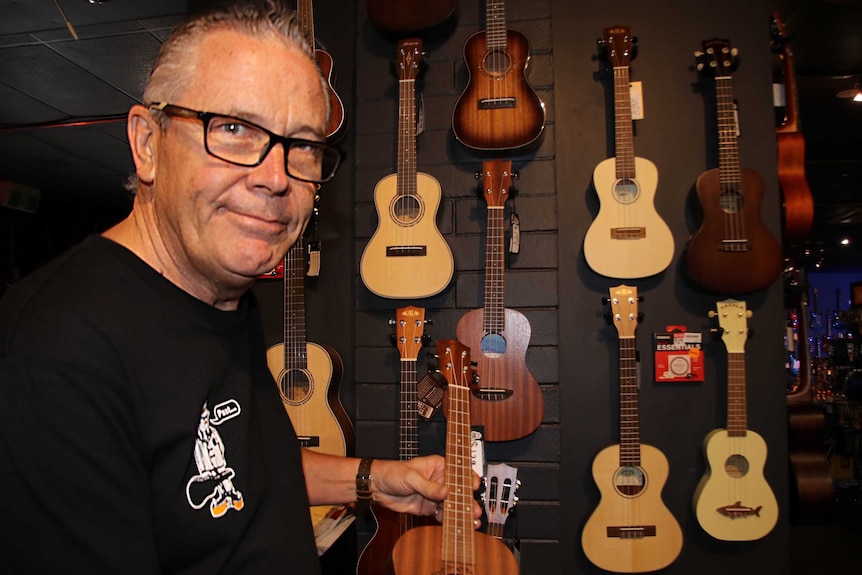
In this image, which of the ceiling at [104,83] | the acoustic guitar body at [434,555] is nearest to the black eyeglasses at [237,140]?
the acoustic guitar body at [434,555]

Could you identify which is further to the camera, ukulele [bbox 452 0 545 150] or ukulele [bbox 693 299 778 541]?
ukulele [bbox 452 0 545 150]

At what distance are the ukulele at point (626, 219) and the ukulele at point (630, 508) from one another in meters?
0.30

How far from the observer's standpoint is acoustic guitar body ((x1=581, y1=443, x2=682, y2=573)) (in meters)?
2.59

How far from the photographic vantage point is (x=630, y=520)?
2.61 metres

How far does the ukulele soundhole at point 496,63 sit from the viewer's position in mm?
2813

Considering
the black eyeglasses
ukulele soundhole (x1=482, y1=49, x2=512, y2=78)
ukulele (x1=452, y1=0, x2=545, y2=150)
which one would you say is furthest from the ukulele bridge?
the black eyeglasses

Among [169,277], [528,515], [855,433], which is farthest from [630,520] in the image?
[855,433]

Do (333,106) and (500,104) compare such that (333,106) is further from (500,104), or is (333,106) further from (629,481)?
(629,481)

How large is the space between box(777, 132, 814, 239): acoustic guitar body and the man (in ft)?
9.12

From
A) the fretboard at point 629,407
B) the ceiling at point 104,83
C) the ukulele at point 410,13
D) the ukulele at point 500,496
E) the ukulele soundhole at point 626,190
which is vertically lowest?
the ukulele at point 500,496

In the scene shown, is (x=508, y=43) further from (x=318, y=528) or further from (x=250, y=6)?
(x=318, y=528)

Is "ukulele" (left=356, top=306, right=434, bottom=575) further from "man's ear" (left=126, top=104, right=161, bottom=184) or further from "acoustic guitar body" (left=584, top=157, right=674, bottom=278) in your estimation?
"man's ear" (left=126, top=104, right=161, bottom=184)

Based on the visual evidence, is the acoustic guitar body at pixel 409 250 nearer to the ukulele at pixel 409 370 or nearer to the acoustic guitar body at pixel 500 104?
the ukulele at pixel 409 370

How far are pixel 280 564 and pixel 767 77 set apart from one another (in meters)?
3.39
